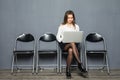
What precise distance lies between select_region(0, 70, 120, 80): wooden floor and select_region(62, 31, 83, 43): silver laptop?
723 mm

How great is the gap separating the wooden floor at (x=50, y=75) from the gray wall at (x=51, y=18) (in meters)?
0.50

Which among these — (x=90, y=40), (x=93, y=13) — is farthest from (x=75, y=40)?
(x=93, y=13)

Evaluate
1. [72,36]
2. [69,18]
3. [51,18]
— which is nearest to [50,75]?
[72,36]

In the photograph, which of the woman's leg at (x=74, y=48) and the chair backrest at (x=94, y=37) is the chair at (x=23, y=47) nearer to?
the woman's leg at (x=74, y=48)

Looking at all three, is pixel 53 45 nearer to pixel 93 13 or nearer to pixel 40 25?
pixel 40 25

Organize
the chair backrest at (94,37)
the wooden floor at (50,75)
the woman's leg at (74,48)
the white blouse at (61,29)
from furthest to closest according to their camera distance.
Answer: the chair backrest at (94,37), the white blouse at (61,29), the woman's leg at (74,48), the wooden floor at (50,75)

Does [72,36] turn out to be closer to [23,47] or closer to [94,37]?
[94,37]

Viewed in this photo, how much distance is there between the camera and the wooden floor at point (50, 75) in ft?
13.8

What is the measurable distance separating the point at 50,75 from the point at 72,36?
0.92 meters

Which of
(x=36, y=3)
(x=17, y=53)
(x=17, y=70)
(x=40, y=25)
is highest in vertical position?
(x=36, y=3)

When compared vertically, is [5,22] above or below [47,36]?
above

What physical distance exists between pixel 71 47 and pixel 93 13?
1.21 meters

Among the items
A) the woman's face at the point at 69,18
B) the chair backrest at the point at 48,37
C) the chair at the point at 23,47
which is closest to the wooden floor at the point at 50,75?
the chair at the point at 23,47

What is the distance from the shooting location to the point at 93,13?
5164 mm
